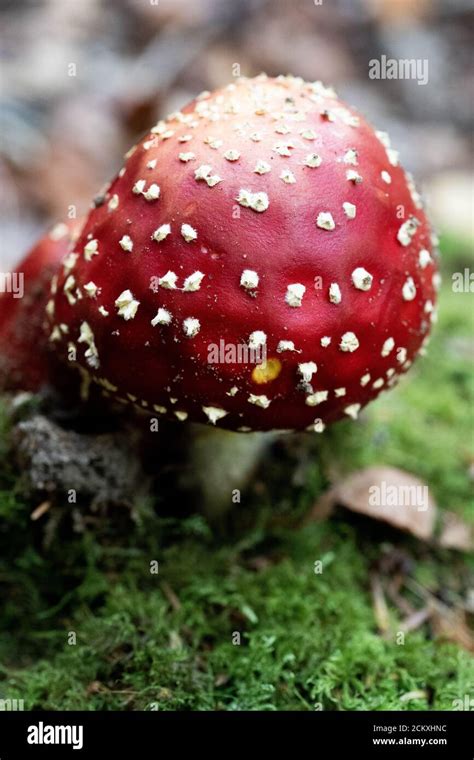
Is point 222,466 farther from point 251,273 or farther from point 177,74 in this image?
point 177,74

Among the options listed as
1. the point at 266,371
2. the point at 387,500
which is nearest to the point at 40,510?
the point at 266,371

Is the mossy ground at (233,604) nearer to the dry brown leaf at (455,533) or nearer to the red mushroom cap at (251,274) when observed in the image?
the dry brown leaf at (455,533)

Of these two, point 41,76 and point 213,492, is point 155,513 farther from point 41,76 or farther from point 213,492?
point 41,76

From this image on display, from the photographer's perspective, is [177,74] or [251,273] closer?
[251,273]

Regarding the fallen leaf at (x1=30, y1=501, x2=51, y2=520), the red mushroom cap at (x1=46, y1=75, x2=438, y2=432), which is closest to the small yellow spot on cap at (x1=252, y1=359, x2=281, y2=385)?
the red mushroom cap at (x1=46, y1=75, x2=438, y2=432)

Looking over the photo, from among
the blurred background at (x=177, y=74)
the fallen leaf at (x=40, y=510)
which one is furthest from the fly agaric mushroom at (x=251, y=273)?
the blurred background at (x=177, y=74)

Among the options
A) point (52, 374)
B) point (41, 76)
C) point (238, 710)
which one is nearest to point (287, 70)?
point (41, 76)

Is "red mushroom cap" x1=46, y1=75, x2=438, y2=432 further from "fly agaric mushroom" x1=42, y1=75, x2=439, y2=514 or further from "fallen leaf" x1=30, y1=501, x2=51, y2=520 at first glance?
"fallen leaf" x1=30, y1=501, x2=51, y2=520
